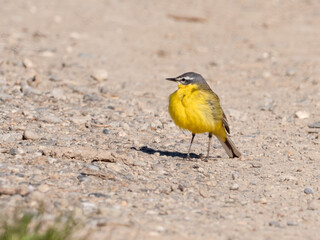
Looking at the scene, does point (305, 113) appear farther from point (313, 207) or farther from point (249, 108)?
point (313, 207)

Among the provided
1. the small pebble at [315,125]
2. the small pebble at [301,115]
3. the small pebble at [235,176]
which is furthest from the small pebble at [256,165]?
the small pebble at [301,115]

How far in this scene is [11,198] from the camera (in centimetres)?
622

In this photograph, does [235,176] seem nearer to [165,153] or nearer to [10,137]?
[165,153]

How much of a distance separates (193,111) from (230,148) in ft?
3.61

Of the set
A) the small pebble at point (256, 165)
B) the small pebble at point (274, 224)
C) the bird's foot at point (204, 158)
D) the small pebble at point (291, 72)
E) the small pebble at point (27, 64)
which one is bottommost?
the small pebble at point (274, 224)

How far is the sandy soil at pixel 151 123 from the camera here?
634 cm

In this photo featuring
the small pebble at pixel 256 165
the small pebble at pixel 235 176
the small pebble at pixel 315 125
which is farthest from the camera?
the small pebble at pixel 315 125

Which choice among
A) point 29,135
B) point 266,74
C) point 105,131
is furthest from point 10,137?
point 266,74

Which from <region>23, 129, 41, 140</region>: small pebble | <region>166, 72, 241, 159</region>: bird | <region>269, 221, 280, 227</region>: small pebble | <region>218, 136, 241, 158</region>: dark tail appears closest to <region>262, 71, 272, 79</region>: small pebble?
<region>218, 136, 241, 158</region>: dark tail

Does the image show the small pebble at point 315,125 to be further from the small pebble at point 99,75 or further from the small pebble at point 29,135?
the small pebble at point 29,135

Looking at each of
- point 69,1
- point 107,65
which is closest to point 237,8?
point 69,1

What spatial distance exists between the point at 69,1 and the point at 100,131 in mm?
12514

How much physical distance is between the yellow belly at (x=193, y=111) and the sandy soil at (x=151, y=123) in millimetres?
524

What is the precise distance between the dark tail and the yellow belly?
0.59m
